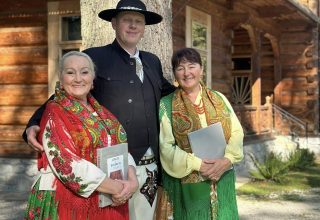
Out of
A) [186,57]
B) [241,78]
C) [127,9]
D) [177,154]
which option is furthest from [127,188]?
[241,78]

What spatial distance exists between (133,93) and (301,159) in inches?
359

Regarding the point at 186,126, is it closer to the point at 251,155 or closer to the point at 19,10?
the point at 19,10

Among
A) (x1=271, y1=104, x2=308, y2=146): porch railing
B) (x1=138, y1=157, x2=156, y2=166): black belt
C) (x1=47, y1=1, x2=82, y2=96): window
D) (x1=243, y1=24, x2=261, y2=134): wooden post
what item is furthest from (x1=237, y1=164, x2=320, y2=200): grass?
(x1=138, y1=157, x2=156, y2=166): black belt

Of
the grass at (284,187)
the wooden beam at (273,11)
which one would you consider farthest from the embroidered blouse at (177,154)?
the wooden beam at (273,11)

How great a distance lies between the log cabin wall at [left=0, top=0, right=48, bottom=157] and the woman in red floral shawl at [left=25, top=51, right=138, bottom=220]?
5.49 meters

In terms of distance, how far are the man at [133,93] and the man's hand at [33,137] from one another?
0.51 m

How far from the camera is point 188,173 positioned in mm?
3232

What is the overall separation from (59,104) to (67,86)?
0.11 meters

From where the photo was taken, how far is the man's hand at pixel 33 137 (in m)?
2.70

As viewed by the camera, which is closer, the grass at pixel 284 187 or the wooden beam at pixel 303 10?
the grass at pixel 284 187

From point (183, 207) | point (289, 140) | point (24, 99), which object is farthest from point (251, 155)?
point (183, 207)

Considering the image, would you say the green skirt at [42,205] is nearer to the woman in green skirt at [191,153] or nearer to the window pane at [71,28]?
the woman in green skirt at [191,153]

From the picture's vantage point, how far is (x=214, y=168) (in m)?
3.26

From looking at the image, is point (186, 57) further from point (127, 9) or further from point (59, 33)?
point (59, 33)
